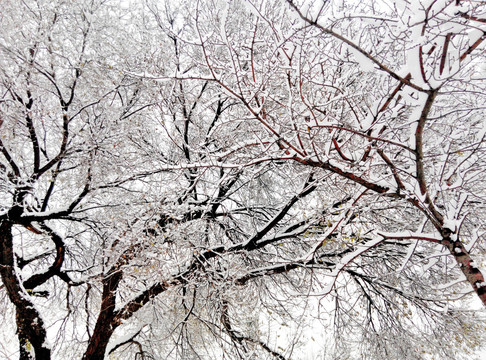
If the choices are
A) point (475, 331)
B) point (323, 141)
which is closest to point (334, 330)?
point (475, 331)

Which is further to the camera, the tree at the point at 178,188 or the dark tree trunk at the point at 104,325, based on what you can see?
the dark tree trunk at the point at 104,325

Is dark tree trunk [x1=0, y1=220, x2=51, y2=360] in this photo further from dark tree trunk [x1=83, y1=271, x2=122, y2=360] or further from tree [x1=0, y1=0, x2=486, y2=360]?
dark tree trunk [x1=83, y1=271, x2=122, y2=360]

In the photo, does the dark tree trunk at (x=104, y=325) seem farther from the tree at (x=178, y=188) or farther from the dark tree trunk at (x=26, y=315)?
the dark tree trunk at (x=26, y=315)

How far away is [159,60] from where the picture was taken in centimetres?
539

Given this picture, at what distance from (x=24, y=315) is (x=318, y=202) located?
5139mm

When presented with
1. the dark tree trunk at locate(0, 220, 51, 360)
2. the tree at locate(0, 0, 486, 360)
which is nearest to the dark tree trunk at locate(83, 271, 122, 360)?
the tree at locate(0, 0, 486, 360)

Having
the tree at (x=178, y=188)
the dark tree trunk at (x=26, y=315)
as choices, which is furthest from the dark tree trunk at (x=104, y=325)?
the dark tree trunk at (x=26, y=315)

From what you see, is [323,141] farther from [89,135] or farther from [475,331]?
[475,331]

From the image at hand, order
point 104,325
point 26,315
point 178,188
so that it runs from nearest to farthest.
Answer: point 178,188 < point 26,315 < point 104,325

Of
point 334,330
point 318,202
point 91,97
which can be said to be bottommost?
point 334,330

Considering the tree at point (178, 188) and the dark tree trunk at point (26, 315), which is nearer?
the tree at point (178, 188)

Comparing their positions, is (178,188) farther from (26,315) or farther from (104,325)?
(26,315)

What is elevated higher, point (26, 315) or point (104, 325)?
point (26, 315)

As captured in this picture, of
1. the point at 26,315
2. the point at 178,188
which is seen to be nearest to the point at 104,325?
the point at 26,315
